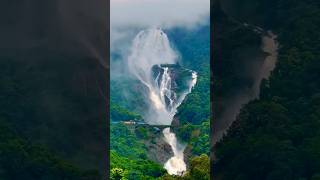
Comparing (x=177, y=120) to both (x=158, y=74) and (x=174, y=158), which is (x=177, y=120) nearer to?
(x=174, y=158)

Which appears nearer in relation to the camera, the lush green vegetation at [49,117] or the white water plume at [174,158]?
the lush green vegetation at [49,117]

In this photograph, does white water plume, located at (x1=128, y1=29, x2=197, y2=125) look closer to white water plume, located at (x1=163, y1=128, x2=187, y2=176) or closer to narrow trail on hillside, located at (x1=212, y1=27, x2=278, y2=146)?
white water plume, located at (x1=163, y1=128, x2=187, y2=176)

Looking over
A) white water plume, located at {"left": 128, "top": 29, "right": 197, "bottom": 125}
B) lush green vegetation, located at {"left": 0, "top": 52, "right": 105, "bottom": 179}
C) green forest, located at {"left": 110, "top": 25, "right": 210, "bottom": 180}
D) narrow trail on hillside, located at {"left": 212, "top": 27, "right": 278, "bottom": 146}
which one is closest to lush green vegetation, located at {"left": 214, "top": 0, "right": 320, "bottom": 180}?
narrow trail on hillside, located at {"left": 212, "top": 27, "right": 278, "bottom": 146}

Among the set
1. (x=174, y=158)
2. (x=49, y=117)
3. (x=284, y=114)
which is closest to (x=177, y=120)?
(x=174, y=158)

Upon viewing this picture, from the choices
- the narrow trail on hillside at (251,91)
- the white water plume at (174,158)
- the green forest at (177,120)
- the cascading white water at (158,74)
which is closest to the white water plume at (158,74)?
the cascading white water at (158,74)

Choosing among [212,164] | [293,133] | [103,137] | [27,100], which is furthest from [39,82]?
[293,133]

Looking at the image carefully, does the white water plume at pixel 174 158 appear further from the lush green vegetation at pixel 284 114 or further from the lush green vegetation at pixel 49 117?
the lush green vegetation at pixel 284 114
